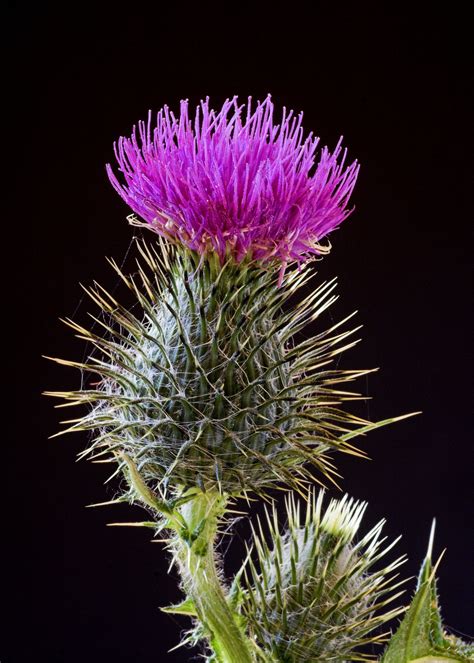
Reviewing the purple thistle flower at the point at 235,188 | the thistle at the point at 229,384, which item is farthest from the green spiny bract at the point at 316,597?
the purple thistle flower at the point at 235,188

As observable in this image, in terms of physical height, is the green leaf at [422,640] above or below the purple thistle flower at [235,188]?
below

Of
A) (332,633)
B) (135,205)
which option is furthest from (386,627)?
(135,205)

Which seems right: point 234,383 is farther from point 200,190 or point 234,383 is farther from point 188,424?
point 200,190

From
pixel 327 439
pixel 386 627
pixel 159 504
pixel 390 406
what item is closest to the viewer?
pixel 159 504

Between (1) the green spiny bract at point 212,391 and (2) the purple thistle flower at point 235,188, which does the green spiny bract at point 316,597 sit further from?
(2) the purple thistle flower at point 235,188

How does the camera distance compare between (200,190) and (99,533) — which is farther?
(99,533)

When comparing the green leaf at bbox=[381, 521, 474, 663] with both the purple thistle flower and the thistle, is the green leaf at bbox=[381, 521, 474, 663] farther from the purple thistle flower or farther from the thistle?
the purple thistle flower
